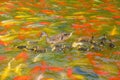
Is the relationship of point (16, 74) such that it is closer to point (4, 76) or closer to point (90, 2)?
point (4, 76)

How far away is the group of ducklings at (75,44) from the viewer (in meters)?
5.09

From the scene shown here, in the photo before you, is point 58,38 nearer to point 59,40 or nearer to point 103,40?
point 59,40

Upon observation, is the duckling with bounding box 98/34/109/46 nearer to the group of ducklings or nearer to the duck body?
the group of ducklings

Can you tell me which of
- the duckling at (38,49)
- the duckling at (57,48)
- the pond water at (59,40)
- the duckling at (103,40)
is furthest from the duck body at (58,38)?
the duckling at (103,40)

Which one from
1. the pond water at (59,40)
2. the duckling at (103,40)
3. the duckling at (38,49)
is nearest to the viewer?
the pond water at (59,40)

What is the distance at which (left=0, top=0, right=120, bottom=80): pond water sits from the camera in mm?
4402

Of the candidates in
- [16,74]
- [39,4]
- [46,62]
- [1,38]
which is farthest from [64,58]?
[39,4]

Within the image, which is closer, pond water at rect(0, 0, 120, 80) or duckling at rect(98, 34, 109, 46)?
pond water at rect(0, 0, 120, 80)

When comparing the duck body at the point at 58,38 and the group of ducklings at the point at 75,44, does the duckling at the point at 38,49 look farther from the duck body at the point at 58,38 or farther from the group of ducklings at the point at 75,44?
the duck body at the point at 58,38

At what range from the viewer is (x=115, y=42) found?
17.8 feet

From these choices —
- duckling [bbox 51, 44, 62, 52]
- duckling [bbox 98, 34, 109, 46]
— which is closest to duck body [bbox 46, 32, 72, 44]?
duckling [bbox 51, 44, 62, 52]

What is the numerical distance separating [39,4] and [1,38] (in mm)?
2374

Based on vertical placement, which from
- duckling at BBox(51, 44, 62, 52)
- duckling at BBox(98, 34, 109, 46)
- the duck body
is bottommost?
duckling at BBox(51, 44, 62, 52)

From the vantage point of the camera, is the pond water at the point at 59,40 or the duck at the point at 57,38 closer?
the pond water at the point at 59,40
